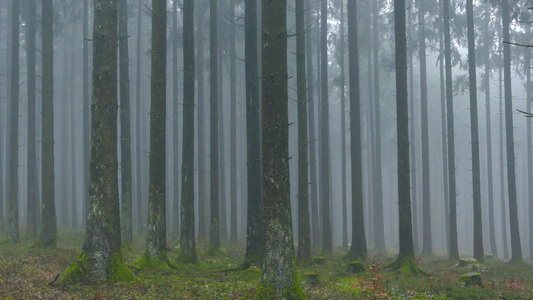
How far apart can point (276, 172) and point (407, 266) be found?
25.1 feet

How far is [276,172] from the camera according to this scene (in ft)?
27.7

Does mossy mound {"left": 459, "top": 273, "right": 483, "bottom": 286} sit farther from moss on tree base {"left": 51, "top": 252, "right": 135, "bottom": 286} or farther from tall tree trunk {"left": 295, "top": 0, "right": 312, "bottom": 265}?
moss on tree base {"left": 51, "top": 252, "right": 135, "bottom": 286}

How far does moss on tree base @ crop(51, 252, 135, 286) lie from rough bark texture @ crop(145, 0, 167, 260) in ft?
9.50

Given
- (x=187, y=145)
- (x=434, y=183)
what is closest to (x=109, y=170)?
(x=187, y=145)

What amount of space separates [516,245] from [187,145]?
1481 centimetres

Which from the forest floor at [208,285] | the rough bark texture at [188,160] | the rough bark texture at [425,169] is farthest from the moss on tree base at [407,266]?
the rough bark texture at [425,169]

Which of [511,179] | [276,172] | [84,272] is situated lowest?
[84,272]

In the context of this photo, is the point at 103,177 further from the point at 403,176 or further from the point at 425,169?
the point at 425,169

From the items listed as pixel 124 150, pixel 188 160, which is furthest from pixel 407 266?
pixel 124 150

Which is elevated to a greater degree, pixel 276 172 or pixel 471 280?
pixel 276 172

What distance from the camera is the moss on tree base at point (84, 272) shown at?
9.36m

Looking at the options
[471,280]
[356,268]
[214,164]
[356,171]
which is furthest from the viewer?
[214,164]

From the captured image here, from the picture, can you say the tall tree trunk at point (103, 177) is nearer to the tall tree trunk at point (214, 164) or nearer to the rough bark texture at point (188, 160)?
the rough bark texture at point (188, 160)

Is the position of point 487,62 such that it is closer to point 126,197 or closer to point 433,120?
point 126,197
